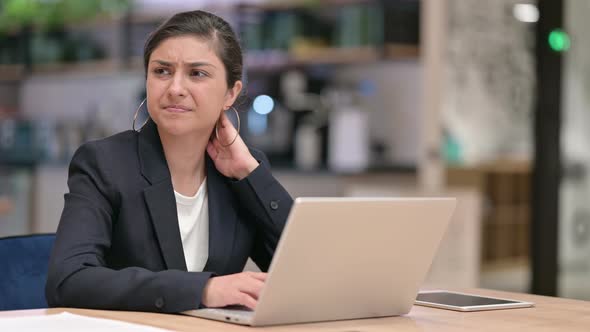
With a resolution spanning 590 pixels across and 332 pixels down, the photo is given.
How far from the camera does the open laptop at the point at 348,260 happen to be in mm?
1377

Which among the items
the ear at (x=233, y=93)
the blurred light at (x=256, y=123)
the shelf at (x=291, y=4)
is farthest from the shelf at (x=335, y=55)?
the ear at (x=233, y=93)

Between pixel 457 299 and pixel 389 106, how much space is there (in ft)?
12.2

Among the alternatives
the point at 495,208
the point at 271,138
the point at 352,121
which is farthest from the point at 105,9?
the point at 495,208

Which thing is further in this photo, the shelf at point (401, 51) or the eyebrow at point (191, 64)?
the shelf at point (401, 51)

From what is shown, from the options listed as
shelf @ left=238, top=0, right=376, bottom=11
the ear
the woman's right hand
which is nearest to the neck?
the ear

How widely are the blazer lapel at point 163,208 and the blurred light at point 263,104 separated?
3966mm

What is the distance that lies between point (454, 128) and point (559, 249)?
1.15 m

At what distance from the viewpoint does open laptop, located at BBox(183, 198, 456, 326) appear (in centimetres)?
138

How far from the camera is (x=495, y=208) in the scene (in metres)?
7.08

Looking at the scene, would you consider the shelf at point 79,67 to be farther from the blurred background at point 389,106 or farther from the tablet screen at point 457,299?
the tablet screen at point 457,299

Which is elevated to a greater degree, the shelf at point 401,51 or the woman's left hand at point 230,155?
Answer: the shelf at point 401,51

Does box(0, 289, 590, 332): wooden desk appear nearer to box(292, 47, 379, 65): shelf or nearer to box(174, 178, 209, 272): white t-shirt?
box(174, 178, 209, 272): white t-shirt

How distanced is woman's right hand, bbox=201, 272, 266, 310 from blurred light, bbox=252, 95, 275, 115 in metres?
4.30

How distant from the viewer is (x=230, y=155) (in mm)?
2012
